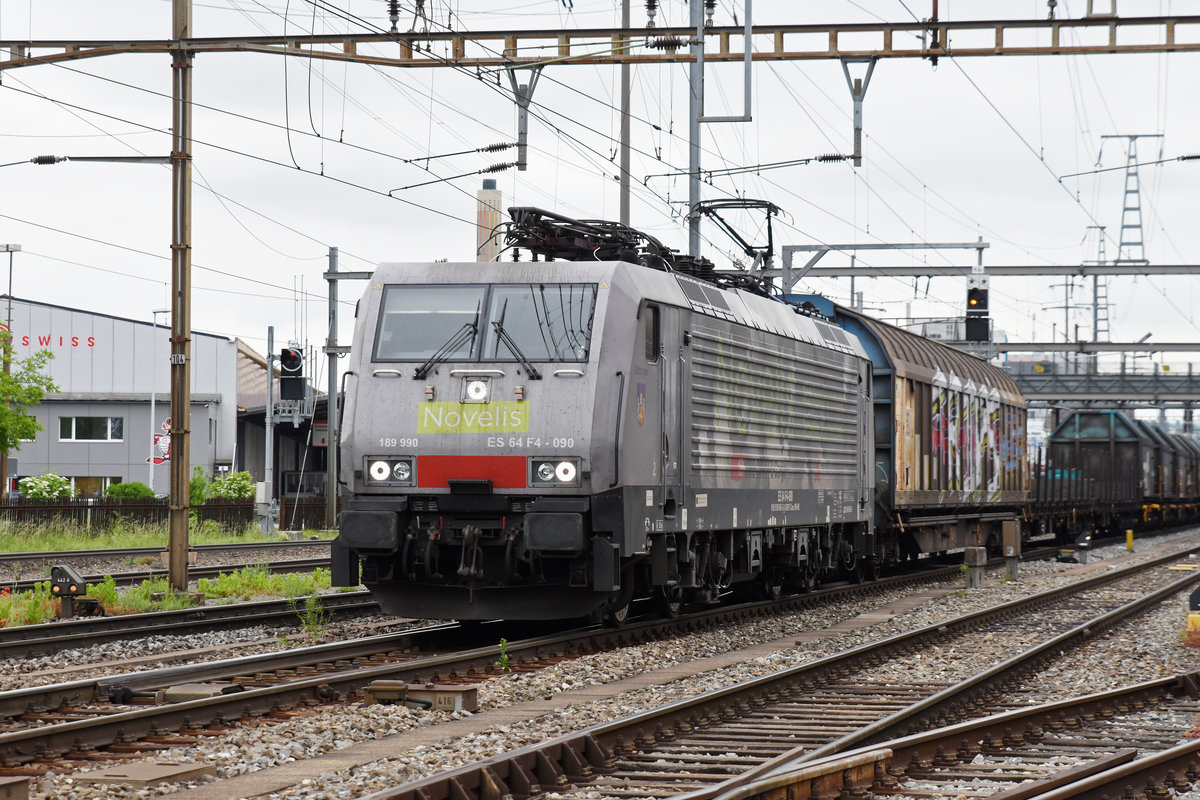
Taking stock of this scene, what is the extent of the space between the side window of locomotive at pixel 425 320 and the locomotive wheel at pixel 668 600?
11.2 ft

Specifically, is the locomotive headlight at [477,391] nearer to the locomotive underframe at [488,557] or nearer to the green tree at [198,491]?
the locomotive underframe at [488,557]

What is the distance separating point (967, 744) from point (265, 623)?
27.0 ft

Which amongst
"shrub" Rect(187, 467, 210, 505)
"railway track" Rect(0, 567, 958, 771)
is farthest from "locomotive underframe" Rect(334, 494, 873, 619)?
"shrub" Rect(187, 467, 210, 505)

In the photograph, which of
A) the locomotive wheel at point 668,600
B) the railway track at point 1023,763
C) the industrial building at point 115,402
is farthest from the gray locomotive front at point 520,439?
the industrial building at point 115,402

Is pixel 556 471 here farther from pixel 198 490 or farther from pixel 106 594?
pixel 198 490

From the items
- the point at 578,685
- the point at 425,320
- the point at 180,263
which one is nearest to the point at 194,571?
the point at 180,263

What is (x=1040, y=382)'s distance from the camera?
2630 inches

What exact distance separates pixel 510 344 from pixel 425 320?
2.80ft

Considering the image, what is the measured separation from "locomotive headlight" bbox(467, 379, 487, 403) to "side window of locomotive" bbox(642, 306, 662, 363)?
1.55 metres

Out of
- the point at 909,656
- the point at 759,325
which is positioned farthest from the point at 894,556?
the point at 909,656

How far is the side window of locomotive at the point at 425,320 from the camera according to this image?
12188 mm

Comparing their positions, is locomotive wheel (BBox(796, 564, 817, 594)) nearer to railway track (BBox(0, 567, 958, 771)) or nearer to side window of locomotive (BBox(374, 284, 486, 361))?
railway track (BBox(0, 567, 958, 771))

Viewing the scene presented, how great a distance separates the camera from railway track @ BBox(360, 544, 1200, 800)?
6738mm

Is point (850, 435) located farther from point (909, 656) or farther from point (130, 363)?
point (130, 363)
